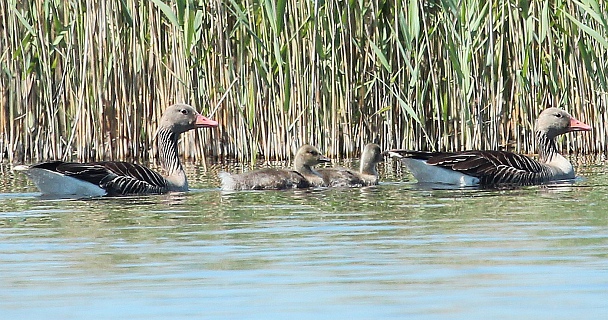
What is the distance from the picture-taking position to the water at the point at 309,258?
423cm

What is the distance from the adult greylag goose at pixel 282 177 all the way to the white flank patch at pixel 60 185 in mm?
1047

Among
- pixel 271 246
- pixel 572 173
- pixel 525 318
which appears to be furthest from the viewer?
pixel 572 173

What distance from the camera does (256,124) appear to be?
40.8 ft

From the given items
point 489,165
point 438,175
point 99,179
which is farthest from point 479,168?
point 99,179

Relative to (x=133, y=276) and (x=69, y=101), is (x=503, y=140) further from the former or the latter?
(x=133, y=276)

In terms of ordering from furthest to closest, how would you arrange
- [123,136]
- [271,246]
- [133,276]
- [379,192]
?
[123,136]
[379,192]
[271,246]
[133,276]

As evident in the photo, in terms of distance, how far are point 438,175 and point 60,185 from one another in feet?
10.3

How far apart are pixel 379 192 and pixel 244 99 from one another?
2734 millimetres

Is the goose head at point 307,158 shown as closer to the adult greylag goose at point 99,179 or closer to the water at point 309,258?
the adult greylag goose at point 99,179

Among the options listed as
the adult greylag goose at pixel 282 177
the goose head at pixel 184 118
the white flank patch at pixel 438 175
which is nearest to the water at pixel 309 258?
the adult greylag goose at pixel 282 177

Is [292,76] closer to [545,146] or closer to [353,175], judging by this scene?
[353,175]

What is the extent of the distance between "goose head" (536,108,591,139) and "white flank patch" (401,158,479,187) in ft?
4.82

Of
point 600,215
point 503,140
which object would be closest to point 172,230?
point 600,215

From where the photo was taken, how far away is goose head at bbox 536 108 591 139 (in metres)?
11.3
